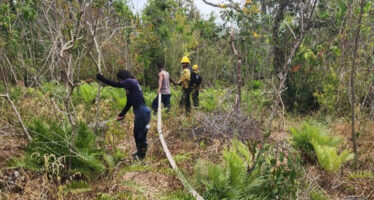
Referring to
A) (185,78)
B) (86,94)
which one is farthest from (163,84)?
(86,94)

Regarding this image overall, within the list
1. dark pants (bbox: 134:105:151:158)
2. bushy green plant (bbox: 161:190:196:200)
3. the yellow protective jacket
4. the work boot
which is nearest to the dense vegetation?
bushy green plant (bbox: 161:190:196:200)

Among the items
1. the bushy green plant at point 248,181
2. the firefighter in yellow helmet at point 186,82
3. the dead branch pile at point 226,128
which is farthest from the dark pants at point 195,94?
the bushy green plant at point 248,181

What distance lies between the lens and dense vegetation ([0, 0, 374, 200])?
12.4 ft

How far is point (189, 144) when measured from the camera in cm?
564

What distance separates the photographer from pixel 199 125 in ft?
20.6

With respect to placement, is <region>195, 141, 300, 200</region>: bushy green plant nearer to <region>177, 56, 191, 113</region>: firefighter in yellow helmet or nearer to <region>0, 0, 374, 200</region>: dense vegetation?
<region>0, 0, 374, 200</region>: dense vegetation

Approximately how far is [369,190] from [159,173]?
3.03 meters

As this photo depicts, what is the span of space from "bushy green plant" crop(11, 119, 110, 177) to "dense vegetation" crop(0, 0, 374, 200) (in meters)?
0.01

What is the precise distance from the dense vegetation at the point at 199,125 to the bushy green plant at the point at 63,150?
1cm

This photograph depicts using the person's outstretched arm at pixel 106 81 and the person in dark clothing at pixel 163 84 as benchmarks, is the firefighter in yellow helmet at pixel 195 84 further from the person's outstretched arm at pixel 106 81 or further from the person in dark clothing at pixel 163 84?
the person's outstretched arm at pixel 106 81

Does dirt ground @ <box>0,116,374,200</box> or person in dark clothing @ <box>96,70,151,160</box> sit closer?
dirt ground @ <box>0,116,374,200</box>

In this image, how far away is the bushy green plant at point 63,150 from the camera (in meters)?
4.01

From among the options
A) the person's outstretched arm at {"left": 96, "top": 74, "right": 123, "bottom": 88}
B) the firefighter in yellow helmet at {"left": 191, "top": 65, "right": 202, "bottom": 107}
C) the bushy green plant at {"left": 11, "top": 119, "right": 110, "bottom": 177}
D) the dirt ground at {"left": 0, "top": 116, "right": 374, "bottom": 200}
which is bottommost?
the dirt ground at {"left": 0, "top": 116, "right": 374, "bottom": 200}

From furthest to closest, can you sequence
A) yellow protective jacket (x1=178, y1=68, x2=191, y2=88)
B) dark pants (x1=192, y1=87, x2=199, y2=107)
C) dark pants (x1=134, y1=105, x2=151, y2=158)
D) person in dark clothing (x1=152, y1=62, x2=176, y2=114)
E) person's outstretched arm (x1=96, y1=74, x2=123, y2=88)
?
dark pants (x1=192, y1=87, x2=199, y2=107) → yellow protective jacket (x1=178, y1=68, x2=191, y2=88) → person in dark clothing (x1=152, y1=62, x2=176, y2=114) → dark pants (x1=134, y1=105, x2=151, y2=158) → person's outstretched arm (x1=96, y1=74, x2=123, y2=88)
